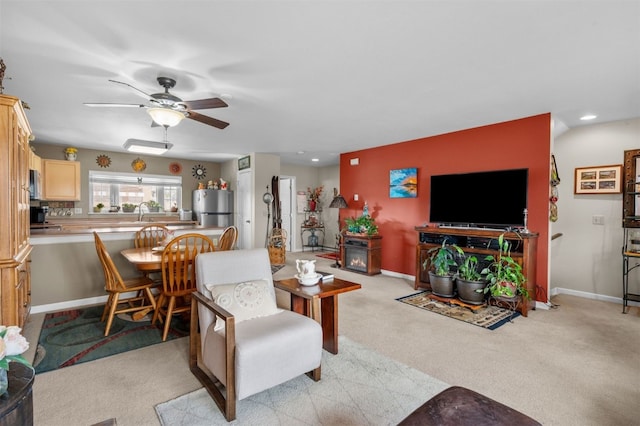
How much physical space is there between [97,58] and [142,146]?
5.93ft

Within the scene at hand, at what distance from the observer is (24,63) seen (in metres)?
2.45

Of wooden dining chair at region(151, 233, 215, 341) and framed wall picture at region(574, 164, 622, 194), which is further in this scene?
framed wall picture at region(574, 164, 622, 194)

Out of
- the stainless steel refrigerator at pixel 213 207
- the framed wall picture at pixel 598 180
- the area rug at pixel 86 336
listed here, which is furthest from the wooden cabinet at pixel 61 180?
the framed wall picture at pixel 598 180

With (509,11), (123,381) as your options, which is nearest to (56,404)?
(123,381)

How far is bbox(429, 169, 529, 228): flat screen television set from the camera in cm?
377

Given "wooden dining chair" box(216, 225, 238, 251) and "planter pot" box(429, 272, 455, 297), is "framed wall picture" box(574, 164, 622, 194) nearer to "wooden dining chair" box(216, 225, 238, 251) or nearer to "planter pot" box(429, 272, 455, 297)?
"planter pot" box(429, 272, 455, 297)

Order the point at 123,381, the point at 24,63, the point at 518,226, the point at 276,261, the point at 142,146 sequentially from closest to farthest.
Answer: the point at 123,381
the point at 24,63
the point at 518,226
the point at 142,146
the point at 276,261

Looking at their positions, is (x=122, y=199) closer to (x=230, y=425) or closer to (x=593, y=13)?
(x=230, y=425)

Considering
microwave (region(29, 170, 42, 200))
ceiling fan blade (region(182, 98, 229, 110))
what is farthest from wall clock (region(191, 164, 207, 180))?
ceiling fan blade (region(182, 98, 229, 110))

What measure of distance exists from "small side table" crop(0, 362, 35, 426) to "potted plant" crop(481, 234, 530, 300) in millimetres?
3768

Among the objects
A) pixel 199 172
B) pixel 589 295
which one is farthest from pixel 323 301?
pixel 199 172

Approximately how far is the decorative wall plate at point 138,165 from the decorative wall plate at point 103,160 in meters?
0.44

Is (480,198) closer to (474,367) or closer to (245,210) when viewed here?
(474,367)

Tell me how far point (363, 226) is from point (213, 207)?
11.7 feet
